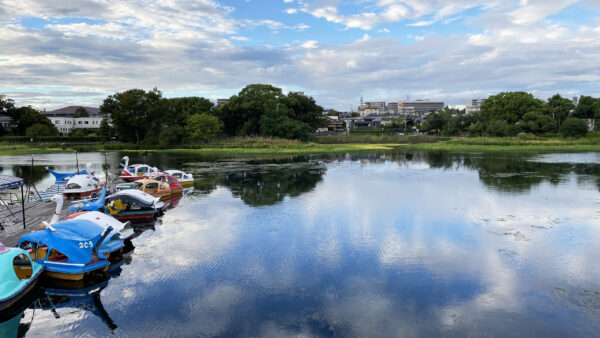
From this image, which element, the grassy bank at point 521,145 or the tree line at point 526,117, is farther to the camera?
the tree line at point 526,117

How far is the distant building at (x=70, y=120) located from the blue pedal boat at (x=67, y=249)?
116557 mm

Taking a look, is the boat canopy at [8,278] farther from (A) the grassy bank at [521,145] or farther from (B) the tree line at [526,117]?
(B) the tree line at [526,117]

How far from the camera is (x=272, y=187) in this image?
32.1 metres

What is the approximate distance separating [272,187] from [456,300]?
21.7m

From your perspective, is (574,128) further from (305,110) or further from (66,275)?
(66,275)

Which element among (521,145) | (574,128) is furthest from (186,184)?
(574,128)

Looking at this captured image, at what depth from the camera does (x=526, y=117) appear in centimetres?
8512

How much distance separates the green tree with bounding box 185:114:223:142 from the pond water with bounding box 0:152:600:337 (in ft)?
175

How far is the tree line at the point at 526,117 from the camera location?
272ft

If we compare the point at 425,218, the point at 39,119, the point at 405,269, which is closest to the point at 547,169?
the point at 425,218

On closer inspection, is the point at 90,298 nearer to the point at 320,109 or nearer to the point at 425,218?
the point at 425,218

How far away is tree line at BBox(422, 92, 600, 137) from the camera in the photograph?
82.8 metres

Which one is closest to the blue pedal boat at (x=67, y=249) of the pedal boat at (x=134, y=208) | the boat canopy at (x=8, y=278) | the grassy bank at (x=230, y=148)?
the boat canopy at (x=8, y=278)

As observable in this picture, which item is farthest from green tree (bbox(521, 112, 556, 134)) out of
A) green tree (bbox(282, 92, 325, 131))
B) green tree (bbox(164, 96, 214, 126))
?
green tree (bbox(164, 96, 214, 126))
